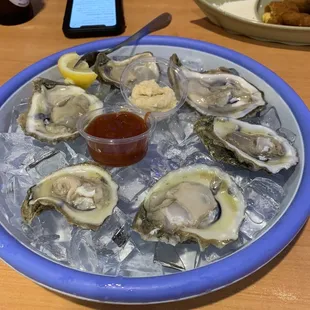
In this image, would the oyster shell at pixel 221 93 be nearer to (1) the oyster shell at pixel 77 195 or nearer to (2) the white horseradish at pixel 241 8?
(1) the oyster shell at pixel 77 195

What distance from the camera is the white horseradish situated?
5.38 feet

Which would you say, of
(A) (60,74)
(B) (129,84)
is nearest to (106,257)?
(B) (129,84)

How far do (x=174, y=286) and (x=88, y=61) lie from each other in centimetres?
74

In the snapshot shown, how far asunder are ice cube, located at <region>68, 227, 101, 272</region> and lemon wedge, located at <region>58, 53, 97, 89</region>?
1.57 ft

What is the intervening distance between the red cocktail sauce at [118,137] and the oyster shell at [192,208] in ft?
0.42

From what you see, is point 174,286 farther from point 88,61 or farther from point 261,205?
point 88,61

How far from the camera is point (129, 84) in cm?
121

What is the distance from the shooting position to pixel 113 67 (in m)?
1.26

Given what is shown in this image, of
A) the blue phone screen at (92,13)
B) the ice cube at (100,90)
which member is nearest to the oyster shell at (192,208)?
the ice cube at (100,90)

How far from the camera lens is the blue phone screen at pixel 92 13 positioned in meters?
1.60

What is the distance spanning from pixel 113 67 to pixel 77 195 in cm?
46

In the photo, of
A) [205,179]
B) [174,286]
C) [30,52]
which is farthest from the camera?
[30,52]

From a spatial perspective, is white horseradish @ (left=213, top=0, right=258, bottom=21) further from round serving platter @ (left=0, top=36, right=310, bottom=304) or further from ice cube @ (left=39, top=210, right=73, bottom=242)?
ice cube @ (left=39, top=210, right=73, bottom=242)

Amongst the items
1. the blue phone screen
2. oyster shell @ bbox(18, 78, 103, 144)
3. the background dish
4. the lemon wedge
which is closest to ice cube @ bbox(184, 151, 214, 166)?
oyster shell @ bbox(18, 78, 103, 144)
